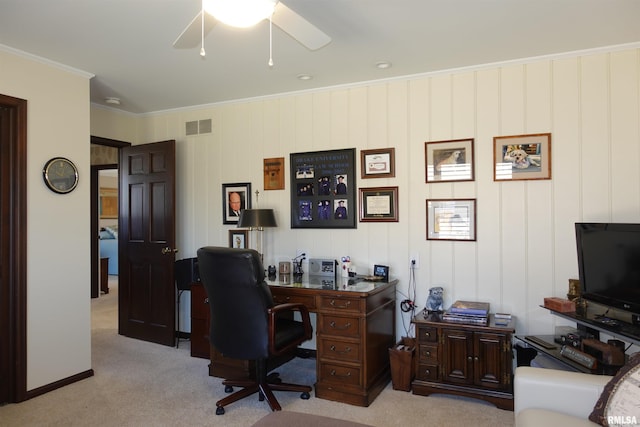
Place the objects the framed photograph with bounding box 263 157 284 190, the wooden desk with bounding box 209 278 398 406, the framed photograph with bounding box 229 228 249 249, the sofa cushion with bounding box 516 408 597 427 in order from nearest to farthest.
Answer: the sofa cushion with bounding box 516 408 597 427 → the wooden desk with bounding box 209 278 398 406 → the framed photograph with bounding box 263 157 284 190 → the framed photograph with bounding box 229 228 249 249

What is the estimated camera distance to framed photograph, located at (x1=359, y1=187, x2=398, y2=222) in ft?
11.8

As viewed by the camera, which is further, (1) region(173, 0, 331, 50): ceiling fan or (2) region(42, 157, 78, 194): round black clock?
(2) region(42, 157, 78, 194): round black clock

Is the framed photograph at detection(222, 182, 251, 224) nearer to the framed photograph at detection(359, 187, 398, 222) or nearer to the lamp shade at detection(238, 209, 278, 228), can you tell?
the lamp shade at detection(238, 209, 278, 228)

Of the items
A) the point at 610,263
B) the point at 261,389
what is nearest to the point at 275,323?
the point at 261,389

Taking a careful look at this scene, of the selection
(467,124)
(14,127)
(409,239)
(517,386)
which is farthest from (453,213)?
(14,127)

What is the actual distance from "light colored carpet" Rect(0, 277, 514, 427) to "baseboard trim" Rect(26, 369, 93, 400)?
0.15ft

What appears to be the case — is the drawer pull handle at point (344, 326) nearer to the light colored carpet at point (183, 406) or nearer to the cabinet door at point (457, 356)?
the light colored carpet at point (183, 406)

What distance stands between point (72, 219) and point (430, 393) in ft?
10.1

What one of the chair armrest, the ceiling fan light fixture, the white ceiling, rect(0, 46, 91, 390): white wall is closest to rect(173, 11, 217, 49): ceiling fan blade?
the ceiling fan light fixture

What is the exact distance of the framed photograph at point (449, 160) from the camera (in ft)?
11.0

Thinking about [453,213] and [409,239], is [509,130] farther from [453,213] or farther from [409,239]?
[409,239]

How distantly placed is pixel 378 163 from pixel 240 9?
2254 millimetres

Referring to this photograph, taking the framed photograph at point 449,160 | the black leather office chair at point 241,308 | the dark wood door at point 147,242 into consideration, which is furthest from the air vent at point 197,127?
the framed photograph at point 449,160

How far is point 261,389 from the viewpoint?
2906mm
